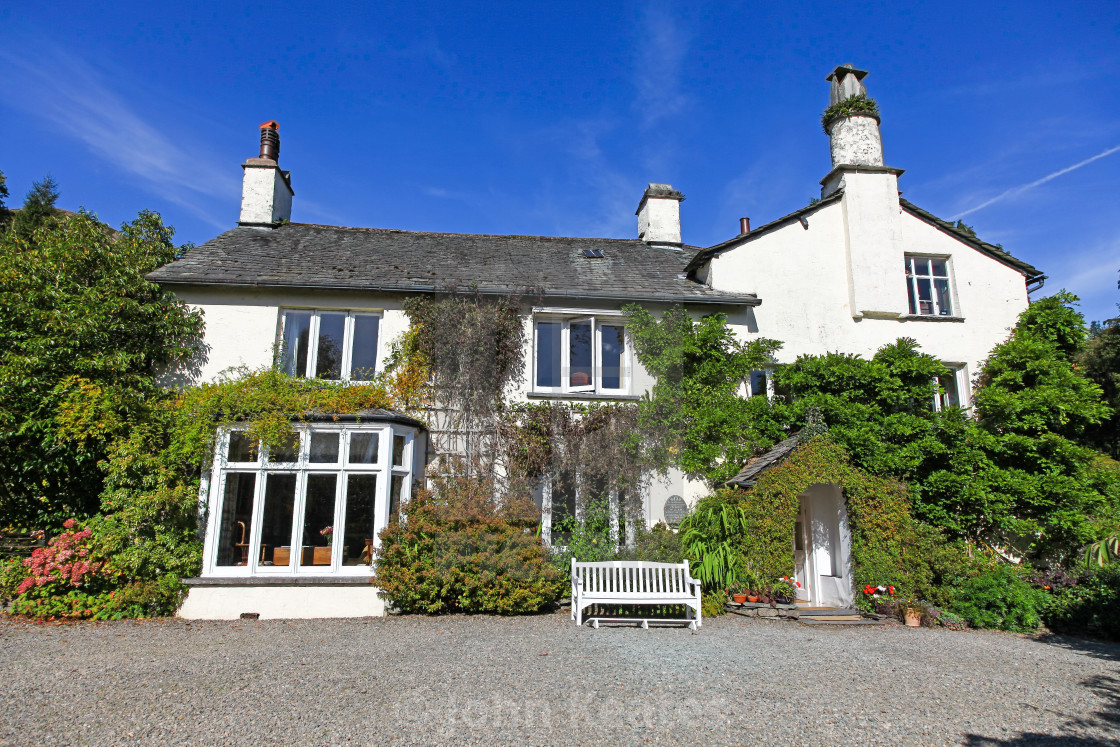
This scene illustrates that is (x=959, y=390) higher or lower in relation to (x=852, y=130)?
lower

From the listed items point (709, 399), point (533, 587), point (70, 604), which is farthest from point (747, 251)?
point (70, 604)

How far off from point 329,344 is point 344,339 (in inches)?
12.8

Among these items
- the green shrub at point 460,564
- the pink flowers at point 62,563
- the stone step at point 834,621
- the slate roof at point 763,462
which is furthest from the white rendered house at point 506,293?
the pink flowers at point 62,563

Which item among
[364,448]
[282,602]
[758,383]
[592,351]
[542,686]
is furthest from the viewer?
[758,383]

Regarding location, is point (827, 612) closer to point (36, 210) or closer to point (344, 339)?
point (344, 339)

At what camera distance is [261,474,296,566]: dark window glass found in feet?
34.2

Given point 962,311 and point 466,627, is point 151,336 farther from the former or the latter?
point 962,311

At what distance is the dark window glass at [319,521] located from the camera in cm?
1051

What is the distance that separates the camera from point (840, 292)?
13.9m

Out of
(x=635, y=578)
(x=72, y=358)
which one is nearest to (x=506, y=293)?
(x=635, y=578)

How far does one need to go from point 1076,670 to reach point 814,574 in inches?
179

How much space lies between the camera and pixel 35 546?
1096cm

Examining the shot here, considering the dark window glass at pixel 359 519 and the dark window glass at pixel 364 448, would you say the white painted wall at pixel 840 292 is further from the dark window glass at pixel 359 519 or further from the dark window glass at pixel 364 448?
the dark window glass at pixel 359 519

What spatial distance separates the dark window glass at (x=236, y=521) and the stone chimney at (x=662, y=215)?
1140 cm
